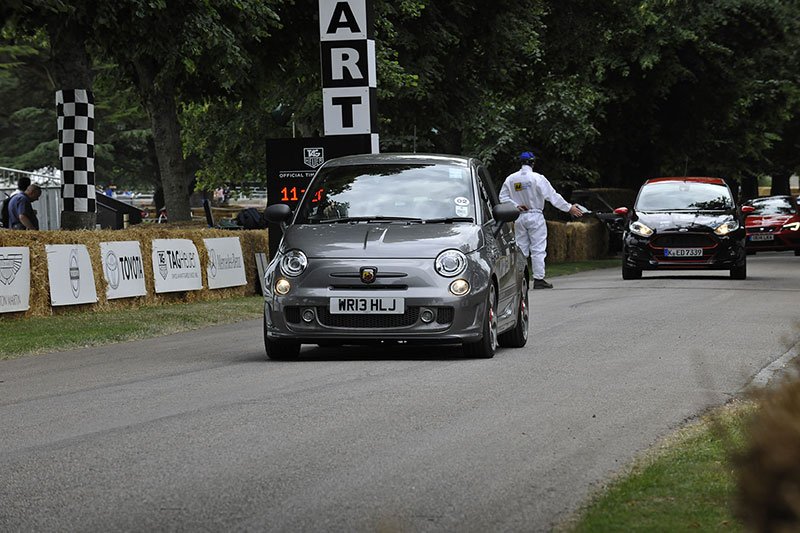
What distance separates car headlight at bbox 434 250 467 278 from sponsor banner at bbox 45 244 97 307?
8327 mm

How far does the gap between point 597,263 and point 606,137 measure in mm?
11299

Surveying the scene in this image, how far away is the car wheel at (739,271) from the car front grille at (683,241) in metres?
0.74

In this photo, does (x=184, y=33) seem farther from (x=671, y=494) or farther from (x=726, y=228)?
(x=671, y=494)

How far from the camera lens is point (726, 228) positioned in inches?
972

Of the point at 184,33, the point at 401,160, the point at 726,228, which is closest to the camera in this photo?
the point at 401,160

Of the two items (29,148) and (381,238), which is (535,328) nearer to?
Result: (381,238)

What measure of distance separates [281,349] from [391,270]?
1170 millimetres

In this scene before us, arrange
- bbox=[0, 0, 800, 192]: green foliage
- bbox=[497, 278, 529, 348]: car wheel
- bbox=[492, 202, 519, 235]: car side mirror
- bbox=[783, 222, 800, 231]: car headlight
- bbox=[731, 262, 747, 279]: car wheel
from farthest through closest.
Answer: bbox=[783, 222, 800, 231]: car headlight, bbox=[731, 262, 747, 279]: car wheel, bbox=[0, 0, 800, 192]: green foliage, bbox=[497, 278, 529, 348]: car wheel, bbox=[492, 202, 519, 235]: car side mirror

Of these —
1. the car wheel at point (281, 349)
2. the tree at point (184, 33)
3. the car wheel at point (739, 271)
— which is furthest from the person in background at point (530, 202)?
the car wheel at point (281, 349)

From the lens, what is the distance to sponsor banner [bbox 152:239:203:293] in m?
21.7

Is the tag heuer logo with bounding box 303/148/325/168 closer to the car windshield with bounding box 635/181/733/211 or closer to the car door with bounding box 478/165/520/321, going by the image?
the car windshield with bounding box 635/181/733/211

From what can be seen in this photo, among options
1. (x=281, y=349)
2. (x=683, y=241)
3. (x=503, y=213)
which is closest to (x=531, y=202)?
(x=683, y=241)

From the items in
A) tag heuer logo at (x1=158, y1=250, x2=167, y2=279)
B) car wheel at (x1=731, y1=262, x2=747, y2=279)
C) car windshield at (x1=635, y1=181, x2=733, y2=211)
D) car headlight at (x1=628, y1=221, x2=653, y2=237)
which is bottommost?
car wheel at (x1=731, y1=262, x2=747, y2=279)

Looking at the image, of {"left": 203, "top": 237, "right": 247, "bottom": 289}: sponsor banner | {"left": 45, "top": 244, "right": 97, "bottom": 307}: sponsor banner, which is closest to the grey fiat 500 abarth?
{"left": 45, "top": 244, "right": 97, "bottom": 307}: sponsor banner
